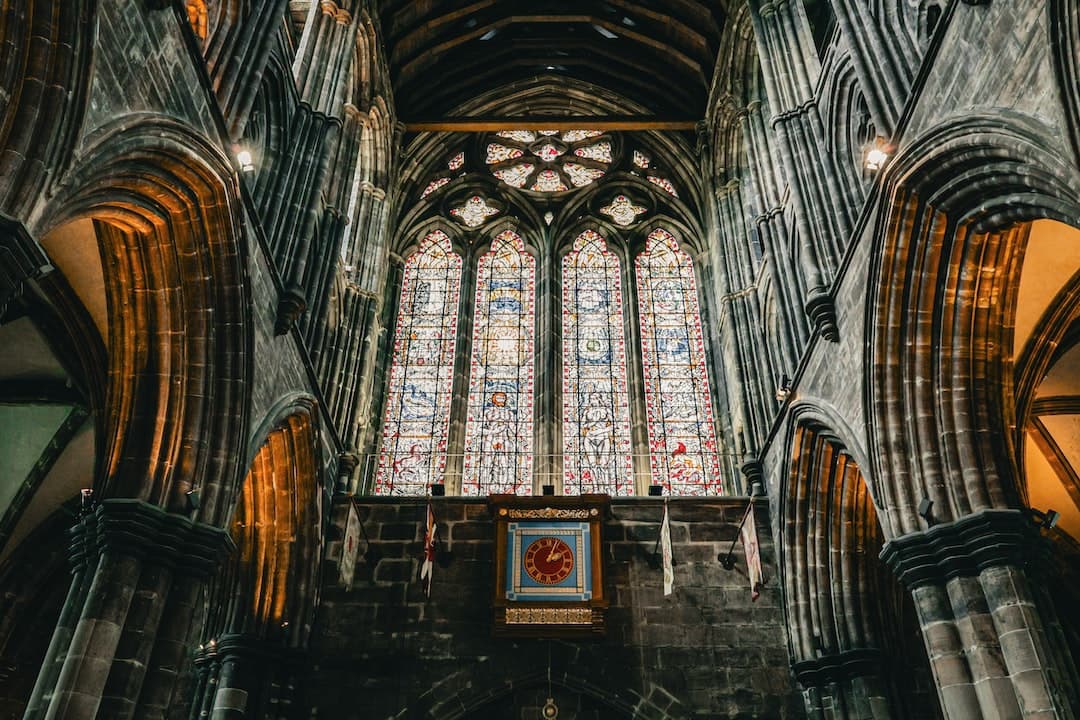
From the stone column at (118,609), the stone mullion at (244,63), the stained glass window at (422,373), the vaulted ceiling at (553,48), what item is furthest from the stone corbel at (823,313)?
the vaulted ceiling at (553,48)

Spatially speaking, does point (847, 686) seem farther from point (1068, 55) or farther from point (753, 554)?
point (1068, 55)

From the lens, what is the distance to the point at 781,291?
43.6 feet

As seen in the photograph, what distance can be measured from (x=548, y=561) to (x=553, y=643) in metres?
1.13

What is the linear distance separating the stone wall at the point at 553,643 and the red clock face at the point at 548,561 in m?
0.62

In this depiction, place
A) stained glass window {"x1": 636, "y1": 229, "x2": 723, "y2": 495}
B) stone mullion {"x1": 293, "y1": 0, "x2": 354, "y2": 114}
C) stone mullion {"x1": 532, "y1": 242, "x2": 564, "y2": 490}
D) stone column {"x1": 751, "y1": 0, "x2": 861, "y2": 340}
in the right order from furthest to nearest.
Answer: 1. stained glass window {"x1": 636, "y1": 229, "x2": 723, "y2": 495}
2. stone mullion {"x1": 532, "y1": 242, "x2": 564, "y2": 490}
3. stone mullion {"x1": 293, "y1": 0, "x2": 354, "y2": 114}
4. stone column {"x1": 751, "y1": 0, "x2": 861, "y2": 340}

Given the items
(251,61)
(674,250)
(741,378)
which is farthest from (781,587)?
(251,61)

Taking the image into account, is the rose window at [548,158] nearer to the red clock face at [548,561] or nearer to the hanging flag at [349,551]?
the red clock face at [548,561]

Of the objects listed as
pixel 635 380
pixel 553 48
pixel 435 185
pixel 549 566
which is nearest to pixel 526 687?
pixel 549 566

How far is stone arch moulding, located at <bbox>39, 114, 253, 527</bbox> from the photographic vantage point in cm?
895

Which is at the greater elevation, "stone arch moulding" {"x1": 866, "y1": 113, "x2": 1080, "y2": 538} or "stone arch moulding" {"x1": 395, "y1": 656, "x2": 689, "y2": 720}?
"stone arch moulding" {"x1": 866, "y1": 113, "x2": 1080, "y2": 538}

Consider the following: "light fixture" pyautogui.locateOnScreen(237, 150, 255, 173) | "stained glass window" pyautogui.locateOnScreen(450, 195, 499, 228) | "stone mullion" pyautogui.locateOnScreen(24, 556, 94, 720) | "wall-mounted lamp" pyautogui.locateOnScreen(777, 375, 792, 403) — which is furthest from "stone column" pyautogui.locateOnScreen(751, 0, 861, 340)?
"stone mullion" pyautogui.locateOnScreen(24, 556, 94, 720)

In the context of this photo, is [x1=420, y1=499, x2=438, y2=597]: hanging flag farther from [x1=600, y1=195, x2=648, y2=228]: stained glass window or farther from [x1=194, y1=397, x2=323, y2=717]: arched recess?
[x1=600, y1=195, x2=648, y2=228]: stained glass window

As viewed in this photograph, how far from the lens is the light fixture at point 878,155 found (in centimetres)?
964

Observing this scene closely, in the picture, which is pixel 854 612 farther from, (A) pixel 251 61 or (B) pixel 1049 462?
(A) pixel 251 61
